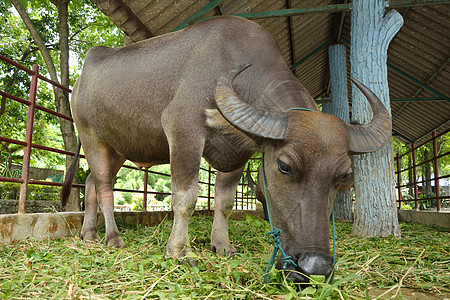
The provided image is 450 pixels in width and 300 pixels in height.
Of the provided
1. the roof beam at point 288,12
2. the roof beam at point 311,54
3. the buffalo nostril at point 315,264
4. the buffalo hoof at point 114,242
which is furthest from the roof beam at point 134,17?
the roof beam at point 311,54

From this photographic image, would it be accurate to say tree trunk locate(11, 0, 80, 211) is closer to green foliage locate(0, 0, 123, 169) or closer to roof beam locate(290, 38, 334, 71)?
green foliage locate(0, 0, 123, 169)

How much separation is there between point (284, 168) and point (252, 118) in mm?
355

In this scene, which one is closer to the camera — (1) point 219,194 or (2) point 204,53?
(2) point 204,53

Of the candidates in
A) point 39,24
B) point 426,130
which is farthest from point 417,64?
point 39,24

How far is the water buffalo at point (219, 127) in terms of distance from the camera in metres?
2.06

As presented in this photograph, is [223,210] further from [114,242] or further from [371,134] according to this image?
[371,134]

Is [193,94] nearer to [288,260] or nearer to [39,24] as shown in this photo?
[288,260]

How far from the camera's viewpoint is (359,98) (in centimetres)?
485

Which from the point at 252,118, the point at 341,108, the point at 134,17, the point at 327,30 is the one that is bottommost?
the point at 252,118

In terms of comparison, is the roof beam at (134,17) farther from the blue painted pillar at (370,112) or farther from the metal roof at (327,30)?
the blue painted pillar at (370,112)

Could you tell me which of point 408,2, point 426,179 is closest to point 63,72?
point 408,2

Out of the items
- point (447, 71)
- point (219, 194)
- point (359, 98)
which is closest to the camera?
point (219, 194)

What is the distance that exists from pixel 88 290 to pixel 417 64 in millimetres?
9661

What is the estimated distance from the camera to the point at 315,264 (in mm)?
1811
